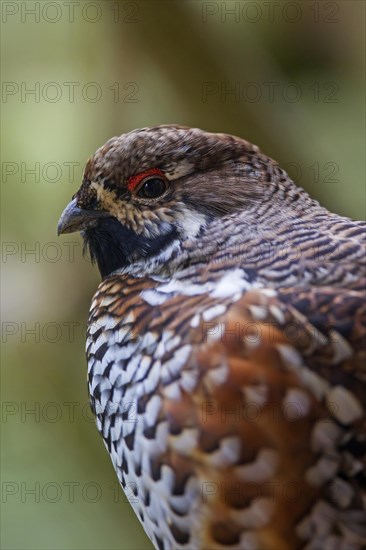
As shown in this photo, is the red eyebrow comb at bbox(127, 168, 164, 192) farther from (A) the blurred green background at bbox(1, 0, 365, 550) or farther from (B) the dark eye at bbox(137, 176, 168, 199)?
(A) the blurred green background at bbox(1, 0, 365, 550)

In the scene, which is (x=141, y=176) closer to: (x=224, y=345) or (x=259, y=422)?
(x=224, y=345)

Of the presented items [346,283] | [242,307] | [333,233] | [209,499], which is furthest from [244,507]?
[333,233]

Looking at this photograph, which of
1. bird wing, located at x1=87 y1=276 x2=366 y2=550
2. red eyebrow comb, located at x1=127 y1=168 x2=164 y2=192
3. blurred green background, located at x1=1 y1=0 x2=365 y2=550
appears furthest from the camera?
blurred green background, located at x1=1 y1=0 x2=365 y2=550

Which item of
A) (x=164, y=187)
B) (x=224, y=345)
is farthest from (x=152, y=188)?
(x=224, y=345)

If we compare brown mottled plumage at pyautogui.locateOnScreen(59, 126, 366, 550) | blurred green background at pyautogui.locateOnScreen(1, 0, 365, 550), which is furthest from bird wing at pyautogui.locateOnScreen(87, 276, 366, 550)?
blurred green background at pyautogui.locateOnScreen(1, 0, 365, 550)

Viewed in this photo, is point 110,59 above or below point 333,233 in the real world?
above

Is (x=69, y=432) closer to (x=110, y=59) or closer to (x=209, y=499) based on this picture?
(x=110, y=59)

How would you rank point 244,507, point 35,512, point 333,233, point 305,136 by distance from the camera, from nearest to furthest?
point 244,507, point 333,233, point 305,136, point 35,512

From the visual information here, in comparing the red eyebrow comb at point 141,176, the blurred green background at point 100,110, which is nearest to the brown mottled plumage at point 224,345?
the red eyebrow comb at point 141,176
